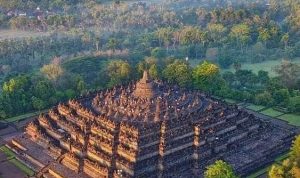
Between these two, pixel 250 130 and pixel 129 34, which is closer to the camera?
pixel 250 130

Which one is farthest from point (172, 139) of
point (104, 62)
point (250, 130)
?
point (104, 62)

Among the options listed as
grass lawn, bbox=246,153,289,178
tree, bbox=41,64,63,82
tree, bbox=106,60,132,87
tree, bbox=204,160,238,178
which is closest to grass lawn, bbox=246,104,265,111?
grass lawn, bbox=246,153,289,178

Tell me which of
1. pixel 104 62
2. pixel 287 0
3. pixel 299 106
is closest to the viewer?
pixel 299 106

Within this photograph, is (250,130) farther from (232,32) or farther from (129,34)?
(129,34)

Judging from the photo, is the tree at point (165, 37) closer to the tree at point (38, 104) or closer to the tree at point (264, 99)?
the tree at point (264, 99)

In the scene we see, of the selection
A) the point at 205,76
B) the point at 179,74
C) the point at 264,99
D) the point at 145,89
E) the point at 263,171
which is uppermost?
the point at 145,89

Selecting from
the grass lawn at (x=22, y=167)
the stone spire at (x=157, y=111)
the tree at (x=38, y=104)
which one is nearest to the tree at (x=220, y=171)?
the stone spire at (x=157, y=111)

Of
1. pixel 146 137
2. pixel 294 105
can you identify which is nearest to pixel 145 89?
pixel 146 137

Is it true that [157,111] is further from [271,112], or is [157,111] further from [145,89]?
Result: [271,112]
